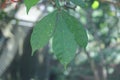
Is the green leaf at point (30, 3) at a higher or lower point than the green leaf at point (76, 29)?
higher

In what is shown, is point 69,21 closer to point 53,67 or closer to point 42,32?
point 42,32

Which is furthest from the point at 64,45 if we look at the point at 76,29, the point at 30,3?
the point at 30,3

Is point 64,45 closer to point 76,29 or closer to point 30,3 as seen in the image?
point 76,29

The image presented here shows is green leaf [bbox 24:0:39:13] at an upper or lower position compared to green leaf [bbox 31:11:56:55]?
upper

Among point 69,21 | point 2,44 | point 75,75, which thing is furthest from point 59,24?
point 75,75

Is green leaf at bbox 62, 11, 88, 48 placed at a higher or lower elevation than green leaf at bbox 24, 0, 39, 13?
lower
